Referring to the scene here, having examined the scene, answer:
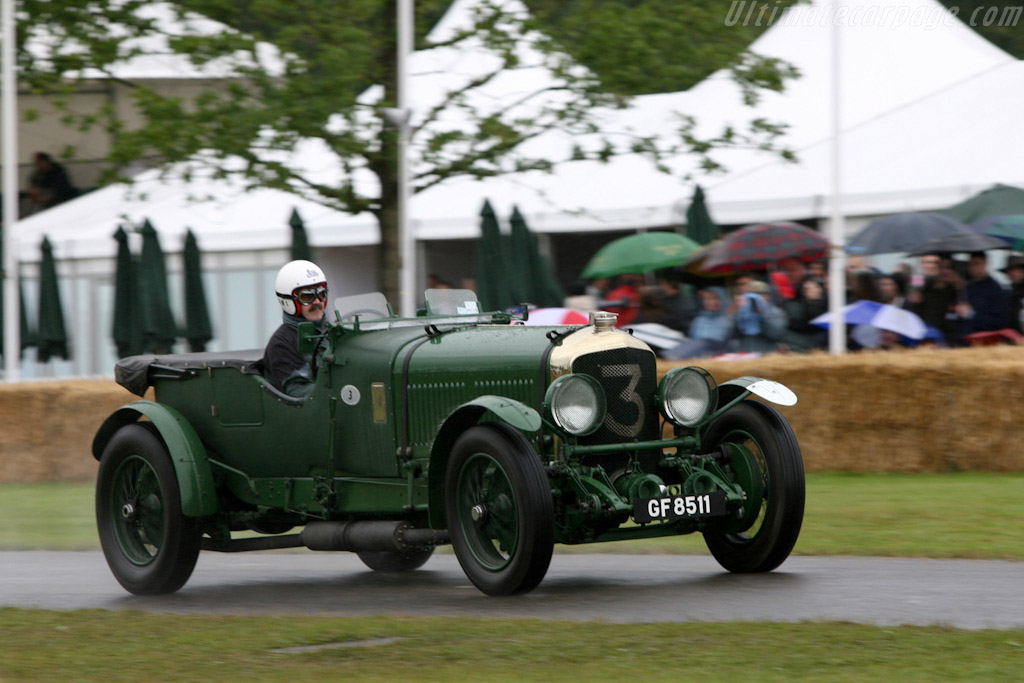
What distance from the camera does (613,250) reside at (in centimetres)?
1662

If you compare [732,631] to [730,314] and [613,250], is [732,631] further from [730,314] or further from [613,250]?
[613,250]

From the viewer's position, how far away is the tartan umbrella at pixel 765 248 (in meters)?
14.7

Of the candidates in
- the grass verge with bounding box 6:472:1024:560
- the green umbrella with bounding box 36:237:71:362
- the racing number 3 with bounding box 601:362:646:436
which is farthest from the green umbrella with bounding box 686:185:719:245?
the racing number 3 with bounding box 601:362:646:436

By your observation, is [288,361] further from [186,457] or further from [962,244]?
[962,244]

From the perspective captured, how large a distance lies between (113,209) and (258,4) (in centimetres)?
865

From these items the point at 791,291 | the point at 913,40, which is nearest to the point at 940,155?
the point at 913,40

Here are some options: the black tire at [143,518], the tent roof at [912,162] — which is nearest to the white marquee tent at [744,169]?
the tent roof at [912,162]

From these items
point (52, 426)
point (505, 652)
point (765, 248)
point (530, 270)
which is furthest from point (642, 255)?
point (505, 652)

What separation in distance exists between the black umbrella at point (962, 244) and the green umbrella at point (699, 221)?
3.66 metres

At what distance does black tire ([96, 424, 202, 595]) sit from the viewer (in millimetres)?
7934

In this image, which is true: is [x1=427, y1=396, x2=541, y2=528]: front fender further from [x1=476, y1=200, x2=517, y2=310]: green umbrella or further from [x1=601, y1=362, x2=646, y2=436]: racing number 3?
[x1=476, y1=200, x2=517, y2=310]: green umbrella

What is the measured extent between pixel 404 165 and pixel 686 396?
8.90 metres

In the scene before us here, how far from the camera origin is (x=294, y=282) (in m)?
8.17

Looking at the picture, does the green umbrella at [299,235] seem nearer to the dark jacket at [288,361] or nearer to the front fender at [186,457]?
the front fender at [186,457]
